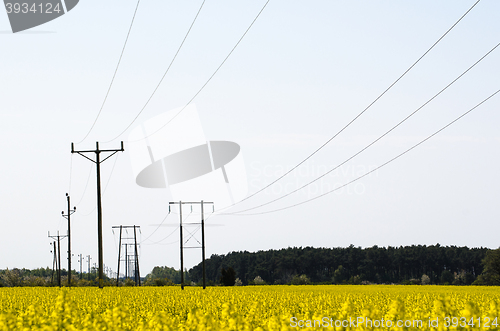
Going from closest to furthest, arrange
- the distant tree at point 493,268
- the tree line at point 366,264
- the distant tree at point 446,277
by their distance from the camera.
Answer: the distant tree at point 493,268, the distant tree at point 446,277, the tree line at point 366,264

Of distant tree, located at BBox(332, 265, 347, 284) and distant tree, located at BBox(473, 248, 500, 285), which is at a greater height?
distant tree, located at BBox(473, 248, 500, 285)

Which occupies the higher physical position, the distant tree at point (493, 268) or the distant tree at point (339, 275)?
the distant tree at point (493, 268)

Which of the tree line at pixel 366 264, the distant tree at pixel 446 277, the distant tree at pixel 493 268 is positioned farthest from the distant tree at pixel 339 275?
the distant tree at pixel 493 268

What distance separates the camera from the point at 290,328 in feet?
26.8

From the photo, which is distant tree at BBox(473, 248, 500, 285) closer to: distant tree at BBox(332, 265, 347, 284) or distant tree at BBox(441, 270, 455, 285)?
distant tree at BBox(441, 270, 455, 285)

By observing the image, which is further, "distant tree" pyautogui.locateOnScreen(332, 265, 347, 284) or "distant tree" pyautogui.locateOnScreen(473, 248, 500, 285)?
"distant tree" pyautogui.locateOnScreen(332, 265, 347, 284)

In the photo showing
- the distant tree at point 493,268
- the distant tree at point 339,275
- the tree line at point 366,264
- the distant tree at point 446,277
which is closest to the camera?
the distant tree at point 493,268

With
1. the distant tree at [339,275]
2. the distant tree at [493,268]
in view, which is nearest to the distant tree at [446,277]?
the distant tree at [339,275]

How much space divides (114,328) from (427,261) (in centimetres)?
16148

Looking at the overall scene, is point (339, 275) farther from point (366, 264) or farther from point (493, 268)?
point (493, 268)

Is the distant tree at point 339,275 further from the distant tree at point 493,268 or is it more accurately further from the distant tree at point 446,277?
the distant tree at point 493,268

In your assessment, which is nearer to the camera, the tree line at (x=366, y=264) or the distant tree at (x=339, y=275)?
the tree line at (x=366, y=264)

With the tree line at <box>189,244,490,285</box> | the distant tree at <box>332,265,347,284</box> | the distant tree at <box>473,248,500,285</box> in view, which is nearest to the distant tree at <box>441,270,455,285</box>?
the tree line at <box>189,244,490,285</box>

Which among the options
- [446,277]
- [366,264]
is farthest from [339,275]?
[446,277]
